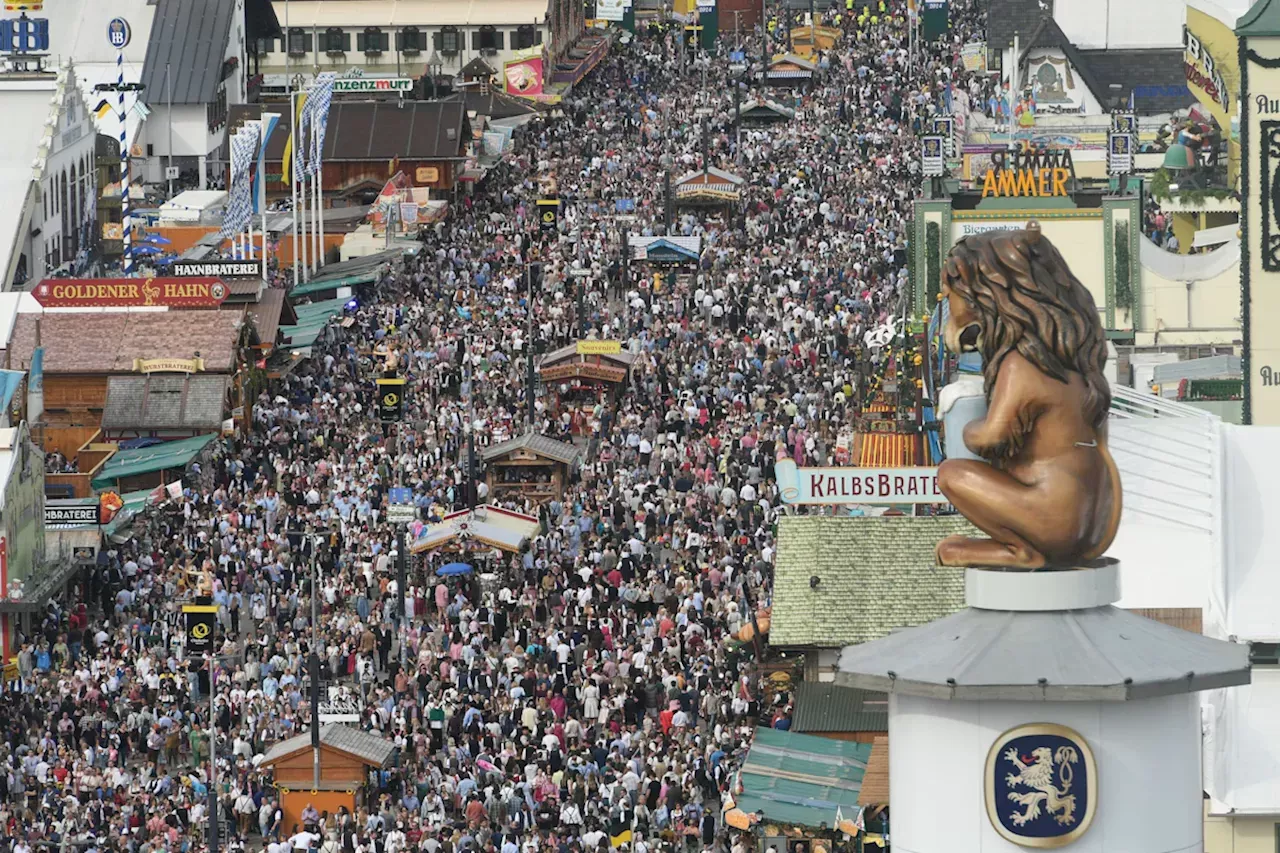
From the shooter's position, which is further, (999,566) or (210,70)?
(210,70)

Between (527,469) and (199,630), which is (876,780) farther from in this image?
(527,469)

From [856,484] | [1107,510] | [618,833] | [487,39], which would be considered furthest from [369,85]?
[1107,510]

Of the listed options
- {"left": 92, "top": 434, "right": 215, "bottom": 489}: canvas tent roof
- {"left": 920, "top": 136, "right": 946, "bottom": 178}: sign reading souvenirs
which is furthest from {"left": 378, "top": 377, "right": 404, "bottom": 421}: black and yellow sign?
{"left": 920, "top": 136, "right": 946, "bottom": 178}: sign reading souvenirs

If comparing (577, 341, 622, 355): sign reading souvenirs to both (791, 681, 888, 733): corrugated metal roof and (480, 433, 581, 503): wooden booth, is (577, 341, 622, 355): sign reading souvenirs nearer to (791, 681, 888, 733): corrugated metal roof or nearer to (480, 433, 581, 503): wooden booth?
(480, 433, 581, 503): wooden booth

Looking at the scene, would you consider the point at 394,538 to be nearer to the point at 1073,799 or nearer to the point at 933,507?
the point at 933,507

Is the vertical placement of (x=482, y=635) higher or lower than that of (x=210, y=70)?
lower

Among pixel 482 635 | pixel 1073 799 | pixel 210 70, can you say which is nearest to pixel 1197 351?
pixel 482 635
